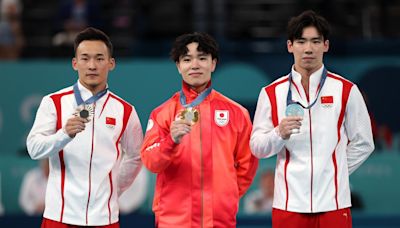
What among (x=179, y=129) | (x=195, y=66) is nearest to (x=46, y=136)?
(x=179, y=129)

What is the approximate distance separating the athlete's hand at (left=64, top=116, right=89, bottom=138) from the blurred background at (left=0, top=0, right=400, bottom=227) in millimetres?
4637

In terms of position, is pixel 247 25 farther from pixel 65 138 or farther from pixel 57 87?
pixel 65 138

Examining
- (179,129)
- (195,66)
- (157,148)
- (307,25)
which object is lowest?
(157,148)

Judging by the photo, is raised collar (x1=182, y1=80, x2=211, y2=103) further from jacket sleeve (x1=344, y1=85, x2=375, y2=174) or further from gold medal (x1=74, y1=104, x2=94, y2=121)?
jacket sleeve (x1=344, y1=85, x2=375, y2=174)

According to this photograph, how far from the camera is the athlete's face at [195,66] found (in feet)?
21.5

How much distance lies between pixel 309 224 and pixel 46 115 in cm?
191

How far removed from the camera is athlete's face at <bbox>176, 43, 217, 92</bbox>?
257 inches

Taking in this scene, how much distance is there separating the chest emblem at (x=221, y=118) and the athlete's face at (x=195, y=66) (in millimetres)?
222

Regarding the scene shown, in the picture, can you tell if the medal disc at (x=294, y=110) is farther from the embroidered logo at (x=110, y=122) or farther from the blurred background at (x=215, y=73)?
the blurred background at (x=215, y=73)

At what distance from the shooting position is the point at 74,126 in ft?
20.5

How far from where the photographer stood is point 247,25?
13.2 metres

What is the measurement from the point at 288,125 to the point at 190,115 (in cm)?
63

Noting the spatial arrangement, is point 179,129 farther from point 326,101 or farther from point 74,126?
point 326,101

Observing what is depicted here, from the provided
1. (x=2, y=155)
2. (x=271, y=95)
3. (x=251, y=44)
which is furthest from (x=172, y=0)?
(x=271, y=95)
